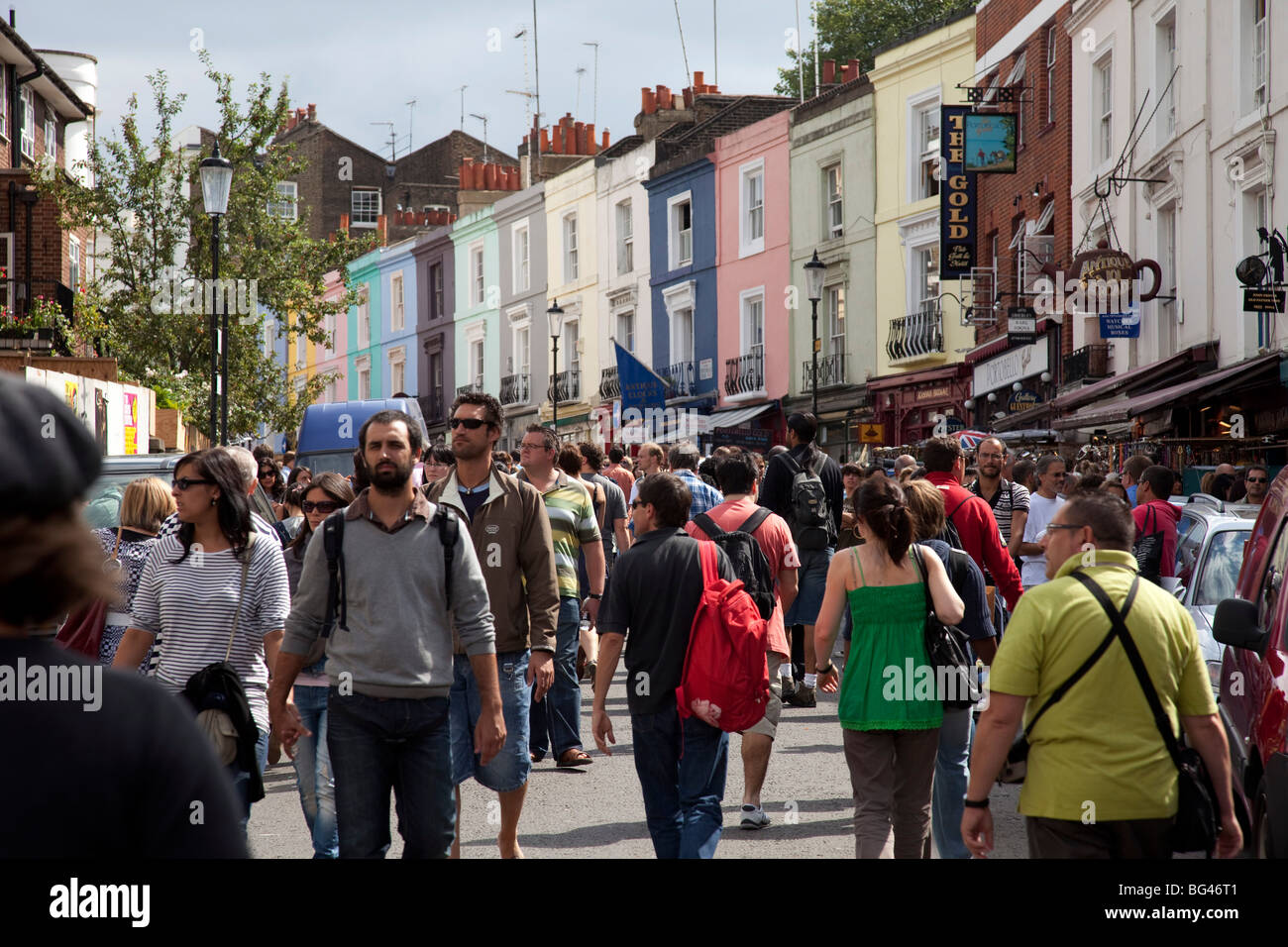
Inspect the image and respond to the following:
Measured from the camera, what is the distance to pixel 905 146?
30969 millimetres

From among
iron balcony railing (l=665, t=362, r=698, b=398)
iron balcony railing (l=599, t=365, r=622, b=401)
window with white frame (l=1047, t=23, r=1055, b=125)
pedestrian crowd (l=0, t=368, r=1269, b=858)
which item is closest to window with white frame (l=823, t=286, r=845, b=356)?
iron balcony railing (l=665, t=362, r=698, b=398)

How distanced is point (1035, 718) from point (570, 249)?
4049cm

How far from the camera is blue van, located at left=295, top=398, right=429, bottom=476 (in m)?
23.9

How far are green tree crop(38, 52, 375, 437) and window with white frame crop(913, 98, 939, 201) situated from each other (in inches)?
490

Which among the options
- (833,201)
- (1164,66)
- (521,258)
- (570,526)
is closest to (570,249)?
(521,258)

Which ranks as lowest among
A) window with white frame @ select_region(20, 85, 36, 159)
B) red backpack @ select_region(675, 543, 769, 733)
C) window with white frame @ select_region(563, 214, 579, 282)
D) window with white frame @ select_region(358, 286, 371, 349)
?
red backpack @ select_region(675, 543, 769, 733)

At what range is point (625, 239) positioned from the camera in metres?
41.5

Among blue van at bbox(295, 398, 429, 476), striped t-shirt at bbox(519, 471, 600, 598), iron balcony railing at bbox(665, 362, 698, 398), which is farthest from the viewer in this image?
iron balcony railing at bbox(665, 362, 698, 398)

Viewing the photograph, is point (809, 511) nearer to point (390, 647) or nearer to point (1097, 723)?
point (390, 647)

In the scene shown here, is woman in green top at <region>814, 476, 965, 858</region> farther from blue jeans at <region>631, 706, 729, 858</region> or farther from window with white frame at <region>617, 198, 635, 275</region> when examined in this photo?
window with white frame at <region>617, 198, 635, 275</region>

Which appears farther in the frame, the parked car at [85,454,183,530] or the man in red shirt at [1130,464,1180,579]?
the man in red shirt at [1130,464,1180,579]
